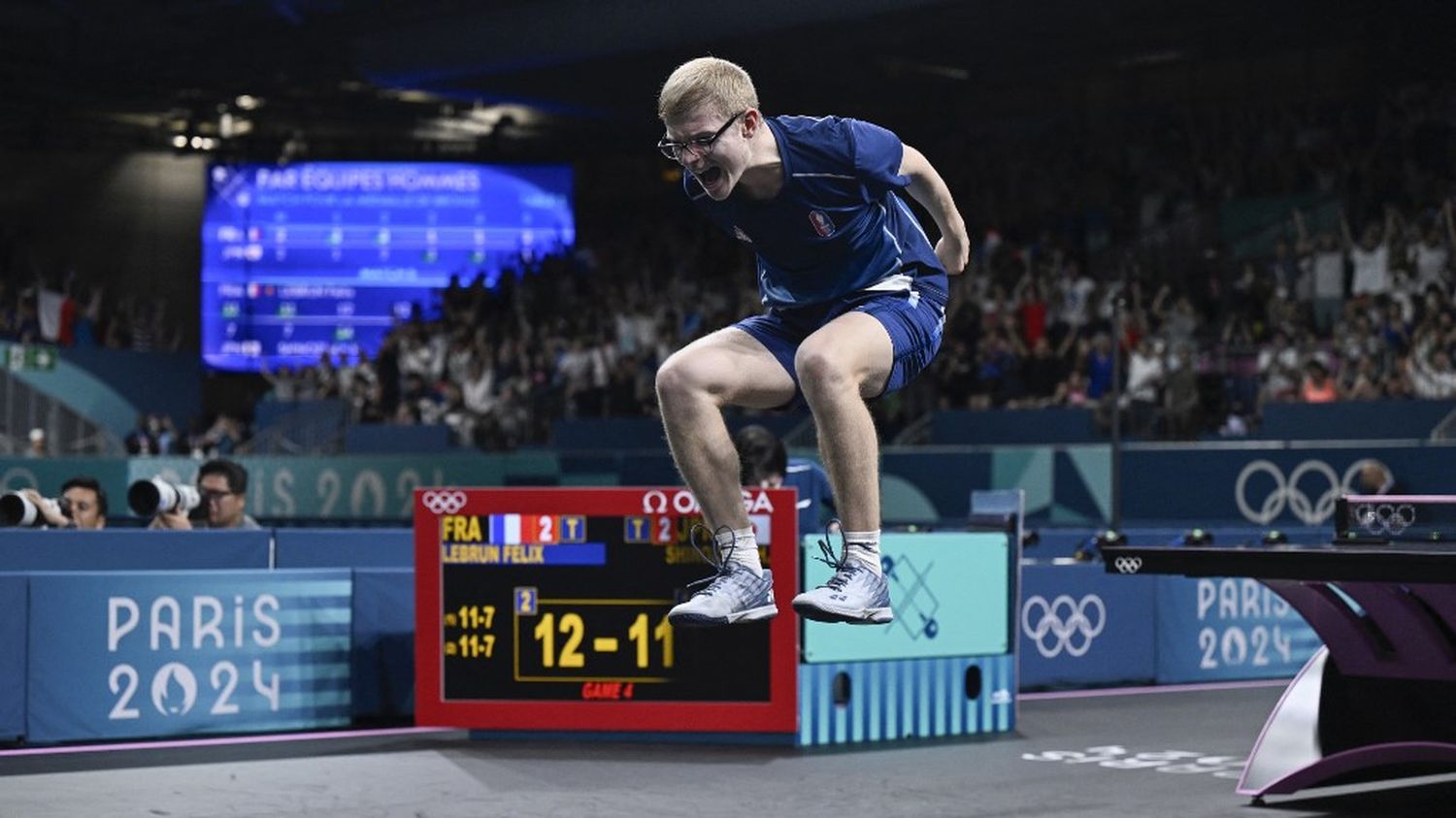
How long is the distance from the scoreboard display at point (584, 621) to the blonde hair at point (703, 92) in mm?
6492

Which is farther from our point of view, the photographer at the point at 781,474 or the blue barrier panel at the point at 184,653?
the photographer at the point at 781,474

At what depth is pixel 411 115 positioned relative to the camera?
107ft

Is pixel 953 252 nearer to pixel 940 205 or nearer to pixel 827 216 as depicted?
pixel 940 205

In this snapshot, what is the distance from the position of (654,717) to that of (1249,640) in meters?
6.49

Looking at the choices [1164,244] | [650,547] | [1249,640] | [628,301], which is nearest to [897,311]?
[650,547]

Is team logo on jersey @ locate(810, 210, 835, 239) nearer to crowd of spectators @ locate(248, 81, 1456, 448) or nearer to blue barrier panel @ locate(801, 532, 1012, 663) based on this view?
blue barrier panel @ locate(801, 532, 1012, 663)

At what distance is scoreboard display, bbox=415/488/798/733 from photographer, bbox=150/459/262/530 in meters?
1.82

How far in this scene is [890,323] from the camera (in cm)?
511

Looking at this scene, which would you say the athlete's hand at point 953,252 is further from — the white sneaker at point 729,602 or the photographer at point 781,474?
the photographer at point 781,474

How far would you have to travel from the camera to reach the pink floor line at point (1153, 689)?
567 inches

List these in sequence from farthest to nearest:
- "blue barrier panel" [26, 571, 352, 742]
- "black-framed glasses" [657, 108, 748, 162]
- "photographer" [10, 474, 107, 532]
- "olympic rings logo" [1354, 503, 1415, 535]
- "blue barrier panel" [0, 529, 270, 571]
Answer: "photographer" [10, 474, 107, 532], "blue barrier panel" [0, 529, 270, 571], "blue barrier panel" [26, 571, 352, 742], "olympic rings logo" [1354, 503, 1415, 535], "black-framed glasses" [657, 108, 748, 162]

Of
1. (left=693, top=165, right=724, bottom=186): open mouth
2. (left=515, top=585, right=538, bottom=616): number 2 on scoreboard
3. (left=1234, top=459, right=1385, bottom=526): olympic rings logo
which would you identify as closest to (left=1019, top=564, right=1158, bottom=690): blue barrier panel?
(left=1234, top=459, right=1385, bottom=526): olympic rings logo

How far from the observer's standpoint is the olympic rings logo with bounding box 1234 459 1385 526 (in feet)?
56.5

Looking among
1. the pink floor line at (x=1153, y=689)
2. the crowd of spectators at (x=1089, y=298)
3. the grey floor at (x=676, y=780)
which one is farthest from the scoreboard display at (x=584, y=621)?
the crowd of spectators at (x=1089, y=298)
